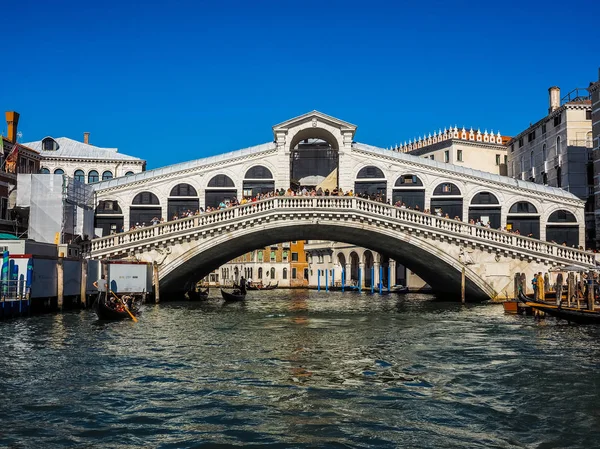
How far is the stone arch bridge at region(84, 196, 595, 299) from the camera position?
87.4 feet

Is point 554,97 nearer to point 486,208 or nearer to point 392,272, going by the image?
point 486,208

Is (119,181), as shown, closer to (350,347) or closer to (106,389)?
(350,347)

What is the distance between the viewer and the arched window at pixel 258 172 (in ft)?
104

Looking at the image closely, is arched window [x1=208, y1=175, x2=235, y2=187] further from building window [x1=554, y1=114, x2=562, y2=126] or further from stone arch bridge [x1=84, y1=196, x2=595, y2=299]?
building window [x1=554, y1=114, x2=562, y2=126]

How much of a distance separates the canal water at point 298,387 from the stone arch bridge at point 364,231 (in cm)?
895

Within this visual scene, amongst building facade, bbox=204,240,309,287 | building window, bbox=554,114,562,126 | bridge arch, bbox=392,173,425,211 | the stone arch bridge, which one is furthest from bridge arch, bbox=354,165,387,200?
building facade, bbox=204,240,309,287

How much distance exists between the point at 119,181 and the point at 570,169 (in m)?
21.9

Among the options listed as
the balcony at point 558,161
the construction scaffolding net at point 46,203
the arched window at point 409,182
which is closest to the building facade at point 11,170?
the construction scaffolding net at point 46,203

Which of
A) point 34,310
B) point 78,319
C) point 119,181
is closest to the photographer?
point 78,319

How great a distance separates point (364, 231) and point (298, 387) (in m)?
17.7

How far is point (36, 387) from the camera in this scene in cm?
1007

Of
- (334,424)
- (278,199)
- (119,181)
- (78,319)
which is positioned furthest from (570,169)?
(334,424)

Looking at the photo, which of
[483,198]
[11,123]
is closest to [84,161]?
[11,123]

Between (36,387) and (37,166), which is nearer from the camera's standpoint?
(36,387)
